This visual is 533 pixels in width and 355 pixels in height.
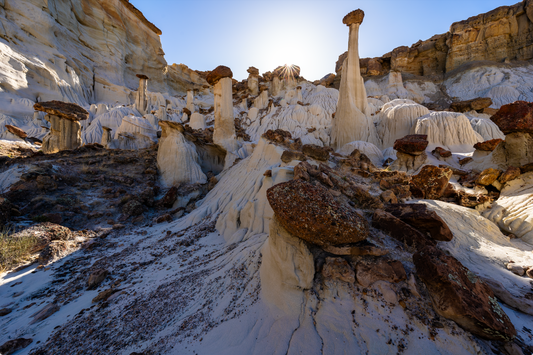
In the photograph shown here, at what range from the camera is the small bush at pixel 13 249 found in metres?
3.99

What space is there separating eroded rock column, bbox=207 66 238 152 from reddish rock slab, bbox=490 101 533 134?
10476mm

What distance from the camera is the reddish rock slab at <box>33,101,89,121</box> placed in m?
11.0

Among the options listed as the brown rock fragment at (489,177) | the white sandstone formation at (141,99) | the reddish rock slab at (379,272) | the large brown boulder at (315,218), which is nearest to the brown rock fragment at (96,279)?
the large brown boulder at (315,218)

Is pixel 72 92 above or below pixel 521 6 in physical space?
below

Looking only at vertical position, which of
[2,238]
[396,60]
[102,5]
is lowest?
[2,238]

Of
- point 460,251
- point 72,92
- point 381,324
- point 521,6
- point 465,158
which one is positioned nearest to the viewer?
point 381,324

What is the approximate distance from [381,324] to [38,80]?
29469 millimetres

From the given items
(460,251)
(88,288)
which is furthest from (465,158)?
(88,288)

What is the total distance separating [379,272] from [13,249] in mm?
6790

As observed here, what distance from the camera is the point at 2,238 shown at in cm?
432

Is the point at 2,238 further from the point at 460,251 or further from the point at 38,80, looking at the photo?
the point at 38,80

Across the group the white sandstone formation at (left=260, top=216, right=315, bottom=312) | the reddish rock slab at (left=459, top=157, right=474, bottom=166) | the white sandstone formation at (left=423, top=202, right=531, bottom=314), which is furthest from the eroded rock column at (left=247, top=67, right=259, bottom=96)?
the white sandstone formation at (left=260, top=216, right=315, bottom=312)

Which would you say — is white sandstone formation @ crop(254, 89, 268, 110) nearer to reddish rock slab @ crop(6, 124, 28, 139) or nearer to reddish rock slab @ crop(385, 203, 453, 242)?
reddish rock slab @ crop(6, 124, 28, 139)

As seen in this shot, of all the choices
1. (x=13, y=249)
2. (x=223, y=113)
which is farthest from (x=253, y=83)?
(x=13, y=249)
